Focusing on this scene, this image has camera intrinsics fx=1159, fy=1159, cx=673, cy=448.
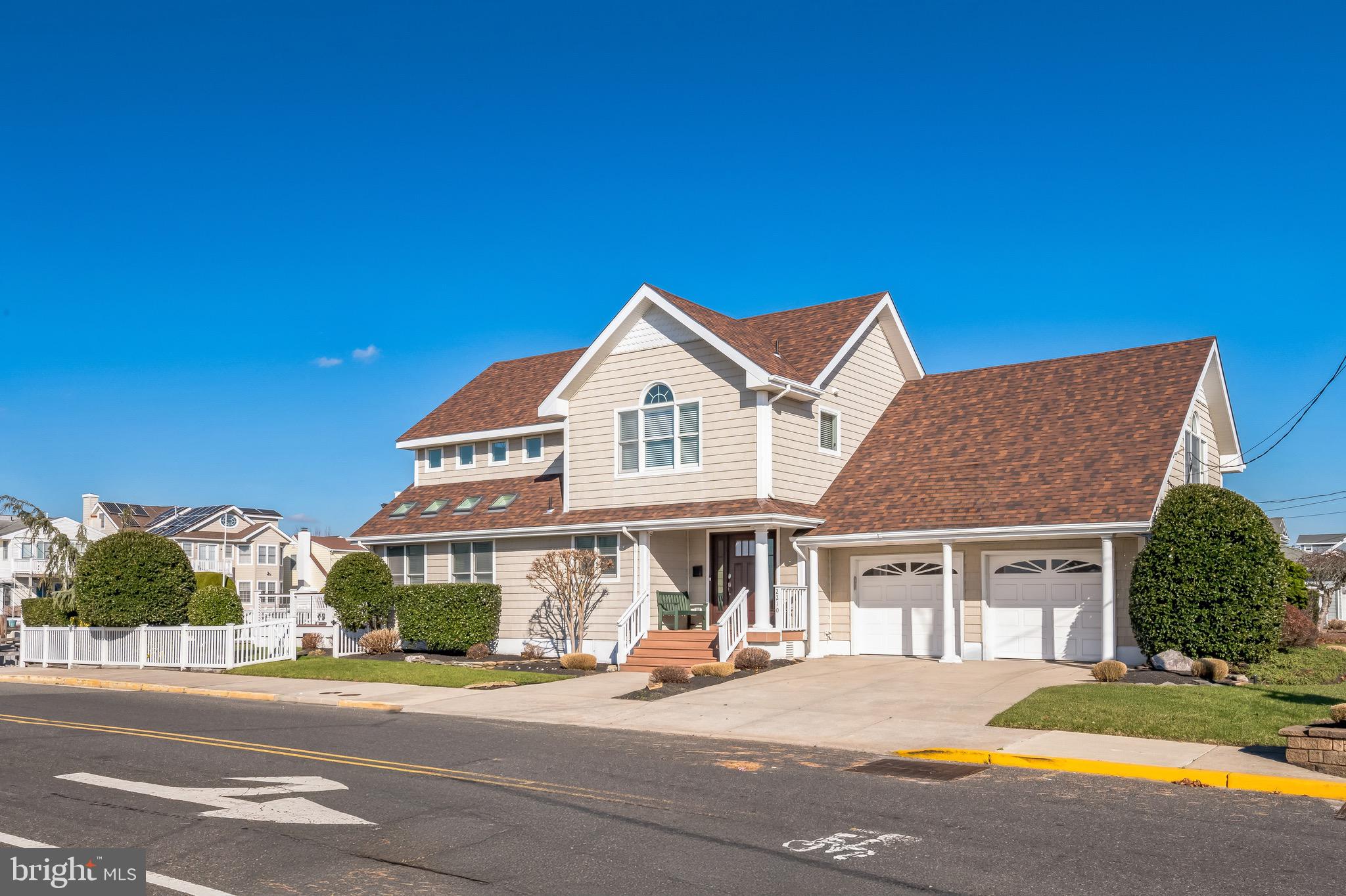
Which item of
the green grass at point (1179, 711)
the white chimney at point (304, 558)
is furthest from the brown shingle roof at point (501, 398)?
the green grass at point (1179, 711)

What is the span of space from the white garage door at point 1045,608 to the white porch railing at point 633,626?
7.16 meters

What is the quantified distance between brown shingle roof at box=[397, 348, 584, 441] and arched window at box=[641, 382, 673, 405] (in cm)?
486

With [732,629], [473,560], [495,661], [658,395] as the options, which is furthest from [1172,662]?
[473,560]

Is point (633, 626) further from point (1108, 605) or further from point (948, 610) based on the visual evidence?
point (1108, 605)

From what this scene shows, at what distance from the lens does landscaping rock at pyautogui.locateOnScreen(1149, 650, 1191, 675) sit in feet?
64.0

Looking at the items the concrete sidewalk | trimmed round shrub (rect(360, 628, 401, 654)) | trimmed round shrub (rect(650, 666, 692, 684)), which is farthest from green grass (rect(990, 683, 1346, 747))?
trimmed round shrub (rect(360, 628, 401, 654))

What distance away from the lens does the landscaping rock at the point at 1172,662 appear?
19.5 metres

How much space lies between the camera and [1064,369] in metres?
27.2

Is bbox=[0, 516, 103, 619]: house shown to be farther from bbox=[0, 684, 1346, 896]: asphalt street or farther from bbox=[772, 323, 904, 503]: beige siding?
bbox=[0, 684, 1346, 896]: asphalt street

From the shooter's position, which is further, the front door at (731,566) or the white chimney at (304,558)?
the white chimney at (304,558)

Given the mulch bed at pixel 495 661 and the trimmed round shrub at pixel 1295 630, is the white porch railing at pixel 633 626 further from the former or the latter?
the trimmed round shrub at pixel 1295 630

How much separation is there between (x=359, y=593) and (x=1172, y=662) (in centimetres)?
1895

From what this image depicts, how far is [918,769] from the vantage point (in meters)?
12.5

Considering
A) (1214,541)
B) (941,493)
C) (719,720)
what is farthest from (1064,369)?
(719,720)
